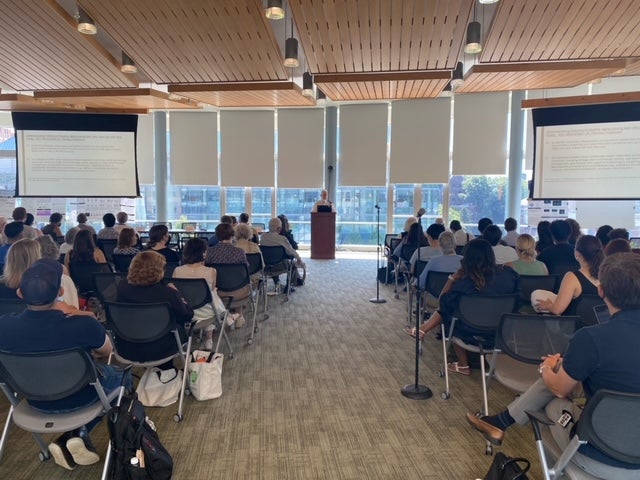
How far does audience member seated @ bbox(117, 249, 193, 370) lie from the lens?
125 inches

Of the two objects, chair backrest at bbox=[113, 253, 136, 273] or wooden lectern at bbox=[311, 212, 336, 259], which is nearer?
chair backrest at bbox=[113, 253, 136, 273]

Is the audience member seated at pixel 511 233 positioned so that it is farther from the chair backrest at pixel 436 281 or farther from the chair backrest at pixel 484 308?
the chair backrest at pixel 484 308

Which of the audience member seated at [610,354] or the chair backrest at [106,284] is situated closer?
the audience member seated at [610,354]

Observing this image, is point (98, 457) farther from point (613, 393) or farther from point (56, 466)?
point (613, 393)

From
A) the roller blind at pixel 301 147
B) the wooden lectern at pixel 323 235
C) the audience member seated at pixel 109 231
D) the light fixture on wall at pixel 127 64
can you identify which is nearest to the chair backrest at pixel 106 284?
the audience member seated at pixel 109 231

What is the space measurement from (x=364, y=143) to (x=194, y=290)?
9.33m

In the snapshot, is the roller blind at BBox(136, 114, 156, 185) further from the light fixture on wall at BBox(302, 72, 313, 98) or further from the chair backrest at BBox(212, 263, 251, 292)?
the chair backrest at BBox(212, 263, 251, 292)

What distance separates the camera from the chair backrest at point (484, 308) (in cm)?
329

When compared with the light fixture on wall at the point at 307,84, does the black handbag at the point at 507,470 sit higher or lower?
lower

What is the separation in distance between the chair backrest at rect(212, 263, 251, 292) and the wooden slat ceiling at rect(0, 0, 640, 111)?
3.24m

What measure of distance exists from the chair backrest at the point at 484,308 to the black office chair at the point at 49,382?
2.52m

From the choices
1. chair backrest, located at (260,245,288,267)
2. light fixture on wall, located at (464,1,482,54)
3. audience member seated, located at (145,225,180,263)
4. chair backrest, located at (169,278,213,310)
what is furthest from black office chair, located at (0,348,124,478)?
light fixture on wall, located at (464,1,482,54)

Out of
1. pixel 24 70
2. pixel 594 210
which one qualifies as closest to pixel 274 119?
pixel 24 70

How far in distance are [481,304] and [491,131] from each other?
Answer: 365 inches
